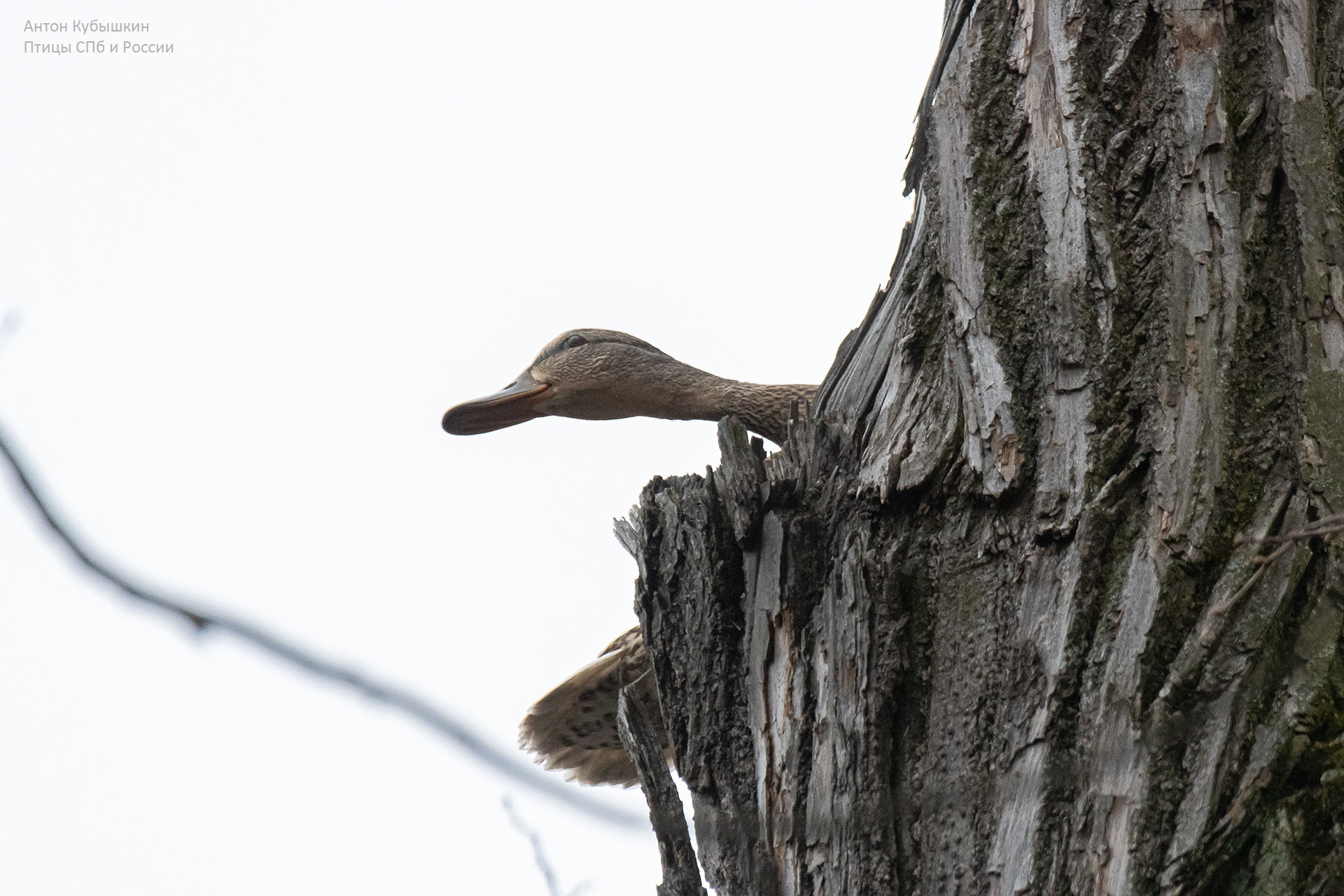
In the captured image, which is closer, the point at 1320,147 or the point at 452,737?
the point at 452,737

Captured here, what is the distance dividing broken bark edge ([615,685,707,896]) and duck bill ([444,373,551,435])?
2929 mm

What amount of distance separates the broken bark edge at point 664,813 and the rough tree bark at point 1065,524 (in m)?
0.05

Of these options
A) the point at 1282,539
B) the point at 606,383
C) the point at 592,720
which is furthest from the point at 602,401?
the point at 1282,539

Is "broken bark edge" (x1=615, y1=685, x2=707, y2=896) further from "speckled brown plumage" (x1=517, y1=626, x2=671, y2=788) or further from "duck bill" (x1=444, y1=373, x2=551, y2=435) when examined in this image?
"duck bill" (x1=444, y1=373, x2=551, y2=435)

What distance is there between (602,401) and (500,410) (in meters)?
0.49

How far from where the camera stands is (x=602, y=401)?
566cm

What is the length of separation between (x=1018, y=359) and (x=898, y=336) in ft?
0.98

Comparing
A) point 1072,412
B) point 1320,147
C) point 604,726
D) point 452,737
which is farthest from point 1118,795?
point 604,726

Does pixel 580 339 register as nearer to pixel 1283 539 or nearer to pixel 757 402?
pixel 757 402

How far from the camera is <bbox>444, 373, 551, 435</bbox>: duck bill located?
17.2ft

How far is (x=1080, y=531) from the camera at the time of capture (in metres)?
1.99

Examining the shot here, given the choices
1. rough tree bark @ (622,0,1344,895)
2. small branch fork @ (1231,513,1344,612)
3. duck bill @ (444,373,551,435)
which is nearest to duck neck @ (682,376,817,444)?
duck bill @ (444,373,551,435)

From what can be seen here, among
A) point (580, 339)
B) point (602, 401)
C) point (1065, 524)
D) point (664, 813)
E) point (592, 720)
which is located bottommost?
point (592, 720)

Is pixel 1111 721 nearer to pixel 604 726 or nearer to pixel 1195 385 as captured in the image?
pixel 1195 385
